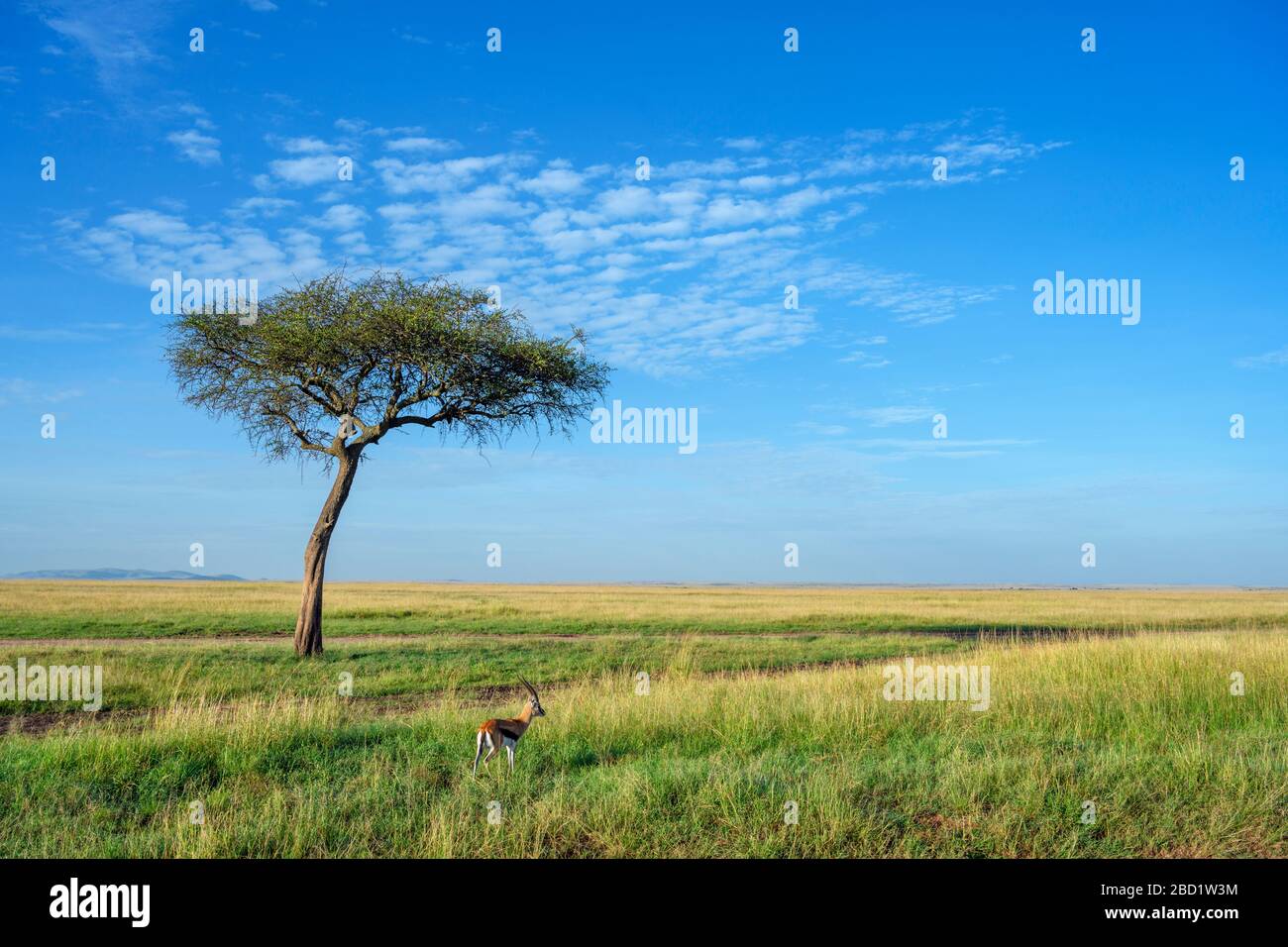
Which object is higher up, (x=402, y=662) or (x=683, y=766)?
(x=683, y=766)

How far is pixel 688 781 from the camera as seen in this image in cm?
766

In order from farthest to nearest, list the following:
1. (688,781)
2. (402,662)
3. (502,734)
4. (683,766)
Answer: (402,662), (683,766), (688,781), (502,734)

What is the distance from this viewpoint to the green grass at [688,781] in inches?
259

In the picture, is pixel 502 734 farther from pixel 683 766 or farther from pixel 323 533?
pixel 323 533

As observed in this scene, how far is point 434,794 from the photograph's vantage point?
7.53m

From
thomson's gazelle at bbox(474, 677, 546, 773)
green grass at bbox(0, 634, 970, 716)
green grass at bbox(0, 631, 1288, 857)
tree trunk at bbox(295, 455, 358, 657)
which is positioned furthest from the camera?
tree trunk at bbox(295, 455, 358, 657)

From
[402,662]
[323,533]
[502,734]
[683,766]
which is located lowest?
[402,662]

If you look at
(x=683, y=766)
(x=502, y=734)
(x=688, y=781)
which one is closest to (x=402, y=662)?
(x=683, y=766)

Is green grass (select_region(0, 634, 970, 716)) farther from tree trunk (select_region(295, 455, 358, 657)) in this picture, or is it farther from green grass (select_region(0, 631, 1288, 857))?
green grass (select_region(0, 631, 1288, 857))

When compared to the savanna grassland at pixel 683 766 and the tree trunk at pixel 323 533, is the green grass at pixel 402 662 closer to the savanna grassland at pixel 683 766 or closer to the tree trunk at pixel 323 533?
the savanna grassland at pixel 683 766

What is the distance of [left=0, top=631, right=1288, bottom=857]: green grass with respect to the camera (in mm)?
6574

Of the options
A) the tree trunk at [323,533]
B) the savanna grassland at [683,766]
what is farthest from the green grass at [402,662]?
the tree trunk at [323,533]

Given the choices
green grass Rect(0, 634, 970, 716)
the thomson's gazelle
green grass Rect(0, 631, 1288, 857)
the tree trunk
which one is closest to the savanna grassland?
green grass Rect(0, 631, 1288, 857)
